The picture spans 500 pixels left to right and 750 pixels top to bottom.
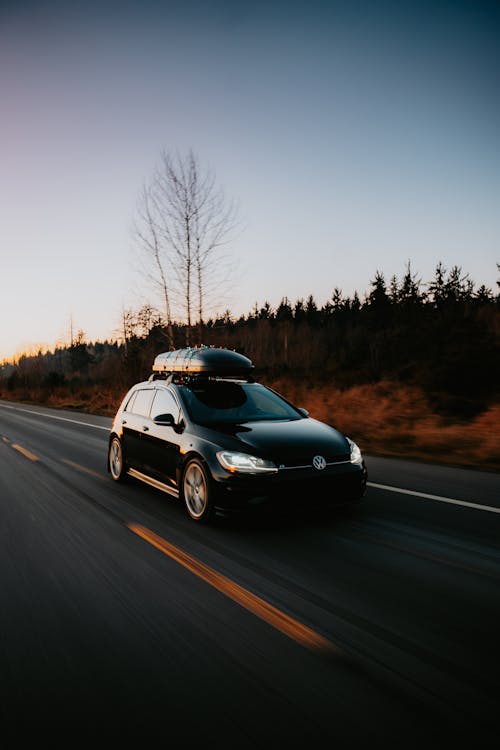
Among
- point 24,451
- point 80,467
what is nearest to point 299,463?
point 80,467

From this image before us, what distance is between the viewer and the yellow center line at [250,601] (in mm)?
3080

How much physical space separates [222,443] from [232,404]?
132 centimetres

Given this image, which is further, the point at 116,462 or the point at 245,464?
the point at 116,462

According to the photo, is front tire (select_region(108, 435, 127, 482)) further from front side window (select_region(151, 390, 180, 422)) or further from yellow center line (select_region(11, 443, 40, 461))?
yellow center line (select_region(11, 443, 40, 461))

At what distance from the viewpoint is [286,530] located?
5.36m

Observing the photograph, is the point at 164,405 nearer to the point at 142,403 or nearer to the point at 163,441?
the point at 163,441

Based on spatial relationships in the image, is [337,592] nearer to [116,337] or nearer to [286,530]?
[286,530]

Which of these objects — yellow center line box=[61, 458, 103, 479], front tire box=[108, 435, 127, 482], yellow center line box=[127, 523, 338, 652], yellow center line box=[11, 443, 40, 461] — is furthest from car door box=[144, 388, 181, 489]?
yellow center line box=[11, 443, 40, 461]

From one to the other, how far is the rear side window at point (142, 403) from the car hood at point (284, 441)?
1949 mm

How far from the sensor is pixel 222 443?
5641mm

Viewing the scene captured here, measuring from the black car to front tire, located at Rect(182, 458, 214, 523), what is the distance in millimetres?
11

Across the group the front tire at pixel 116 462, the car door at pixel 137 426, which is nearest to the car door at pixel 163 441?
the car door at pixel 137 426

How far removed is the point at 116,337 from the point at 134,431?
150 feet

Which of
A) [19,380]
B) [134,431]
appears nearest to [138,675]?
[134,431]
